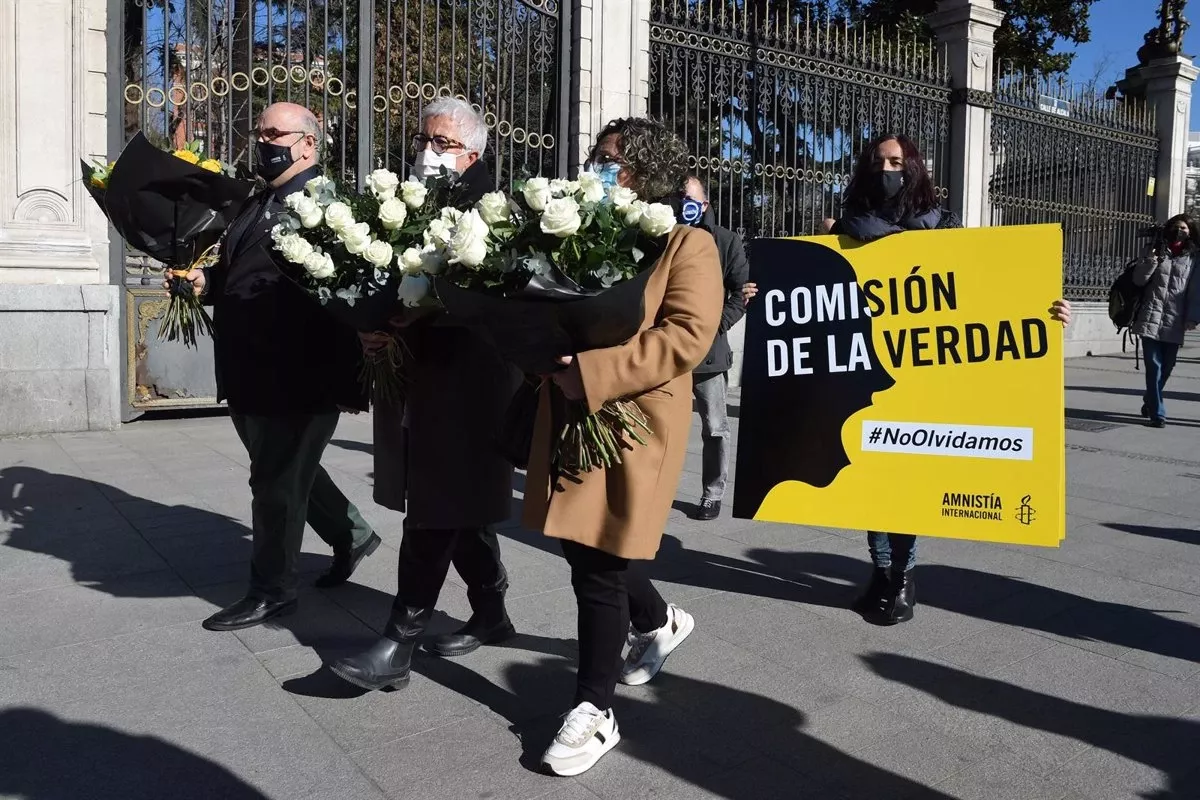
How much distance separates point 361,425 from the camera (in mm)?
8773

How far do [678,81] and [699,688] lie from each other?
9050 mm

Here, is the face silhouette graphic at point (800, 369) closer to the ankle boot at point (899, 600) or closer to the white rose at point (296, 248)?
the ankle boot at point (899, 600)

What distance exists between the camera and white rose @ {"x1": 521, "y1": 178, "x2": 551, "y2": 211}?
251cm

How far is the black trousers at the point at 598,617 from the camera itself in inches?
112

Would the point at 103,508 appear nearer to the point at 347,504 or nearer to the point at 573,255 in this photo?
the point at 347,504

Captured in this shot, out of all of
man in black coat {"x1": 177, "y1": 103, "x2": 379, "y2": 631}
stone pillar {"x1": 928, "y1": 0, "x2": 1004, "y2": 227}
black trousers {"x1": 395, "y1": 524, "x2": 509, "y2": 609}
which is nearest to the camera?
black trousers {"x1": 395, "y1": 524, "x2": 509, "y2": 609}

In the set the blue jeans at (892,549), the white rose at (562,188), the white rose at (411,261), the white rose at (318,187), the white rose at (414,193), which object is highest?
the white rose at (318,187)

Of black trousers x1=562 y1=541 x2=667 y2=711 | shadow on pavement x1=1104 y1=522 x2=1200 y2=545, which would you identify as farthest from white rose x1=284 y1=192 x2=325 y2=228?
shadow on pavement x1=1104 y1=522 x2=1200 y2=545

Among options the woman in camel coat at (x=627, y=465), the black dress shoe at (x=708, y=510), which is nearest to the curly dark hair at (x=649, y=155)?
the woman in camel coat at (x=627, y=465)

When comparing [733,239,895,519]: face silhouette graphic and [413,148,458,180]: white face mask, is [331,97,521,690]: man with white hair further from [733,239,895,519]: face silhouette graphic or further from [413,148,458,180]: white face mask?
[733,239,895,519]: face silhouette graphic

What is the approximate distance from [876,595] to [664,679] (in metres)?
1.12

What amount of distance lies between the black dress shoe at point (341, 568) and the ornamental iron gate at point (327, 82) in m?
3.98

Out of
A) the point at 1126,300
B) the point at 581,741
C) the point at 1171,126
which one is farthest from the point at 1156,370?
the point at 1171,126

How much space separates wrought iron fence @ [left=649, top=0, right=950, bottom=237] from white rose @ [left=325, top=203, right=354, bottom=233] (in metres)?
8.33
